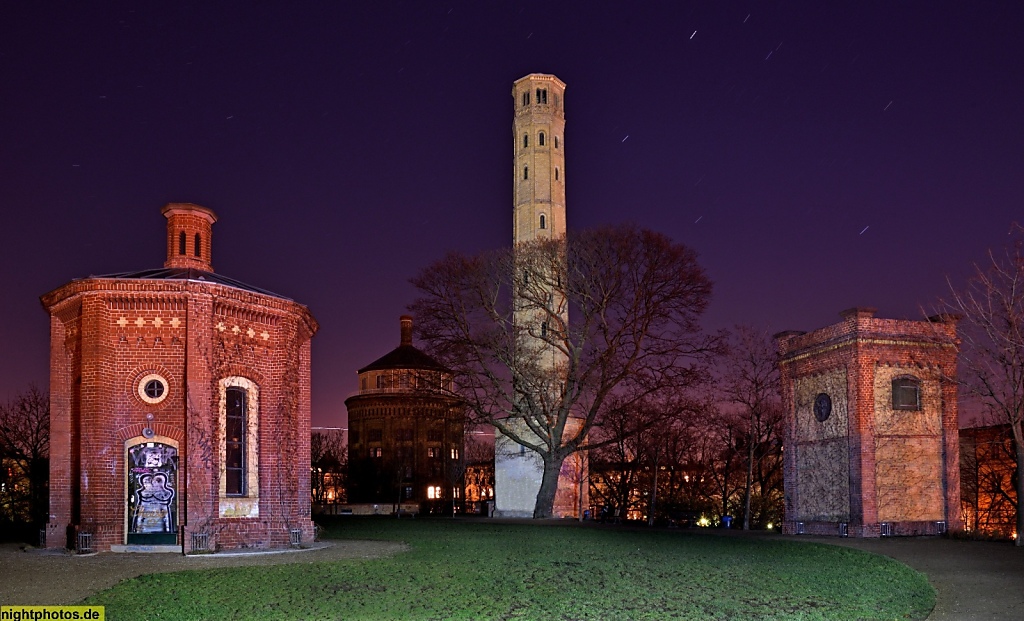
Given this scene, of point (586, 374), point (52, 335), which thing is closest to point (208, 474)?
point (52, 335)

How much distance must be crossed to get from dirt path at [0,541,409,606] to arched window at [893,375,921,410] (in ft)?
48.1

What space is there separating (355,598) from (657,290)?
23708 millimetres

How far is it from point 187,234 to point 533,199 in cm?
2685

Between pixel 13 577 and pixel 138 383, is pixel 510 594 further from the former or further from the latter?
pixel 138 383

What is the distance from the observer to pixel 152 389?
72.8 feet

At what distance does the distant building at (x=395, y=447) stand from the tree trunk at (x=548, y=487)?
99.1 feet

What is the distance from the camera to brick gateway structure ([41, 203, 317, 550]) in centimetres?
2175

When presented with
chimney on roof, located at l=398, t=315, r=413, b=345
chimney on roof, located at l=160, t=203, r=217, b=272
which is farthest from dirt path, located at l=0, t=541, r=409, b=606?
chimney on roof, located at l=398, t=315, r=413, b=345

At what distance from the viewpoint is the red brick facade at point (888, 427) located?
88.9ft

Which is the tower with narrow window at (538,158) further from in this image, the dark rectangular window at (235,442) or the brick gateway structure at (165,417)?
the dark rectangular window at (235,442)

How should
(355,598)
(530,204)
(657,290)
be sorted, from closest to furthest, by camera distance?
(355,598)
(657,290)
(530,204)

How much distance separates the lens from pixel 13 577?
16188 mm

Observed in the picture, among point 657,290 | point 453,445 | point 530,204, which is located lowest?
point 453,445

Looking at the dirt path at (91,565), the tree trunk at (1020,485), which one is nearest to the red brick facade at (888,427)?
the tree trunk at (1020,485)
